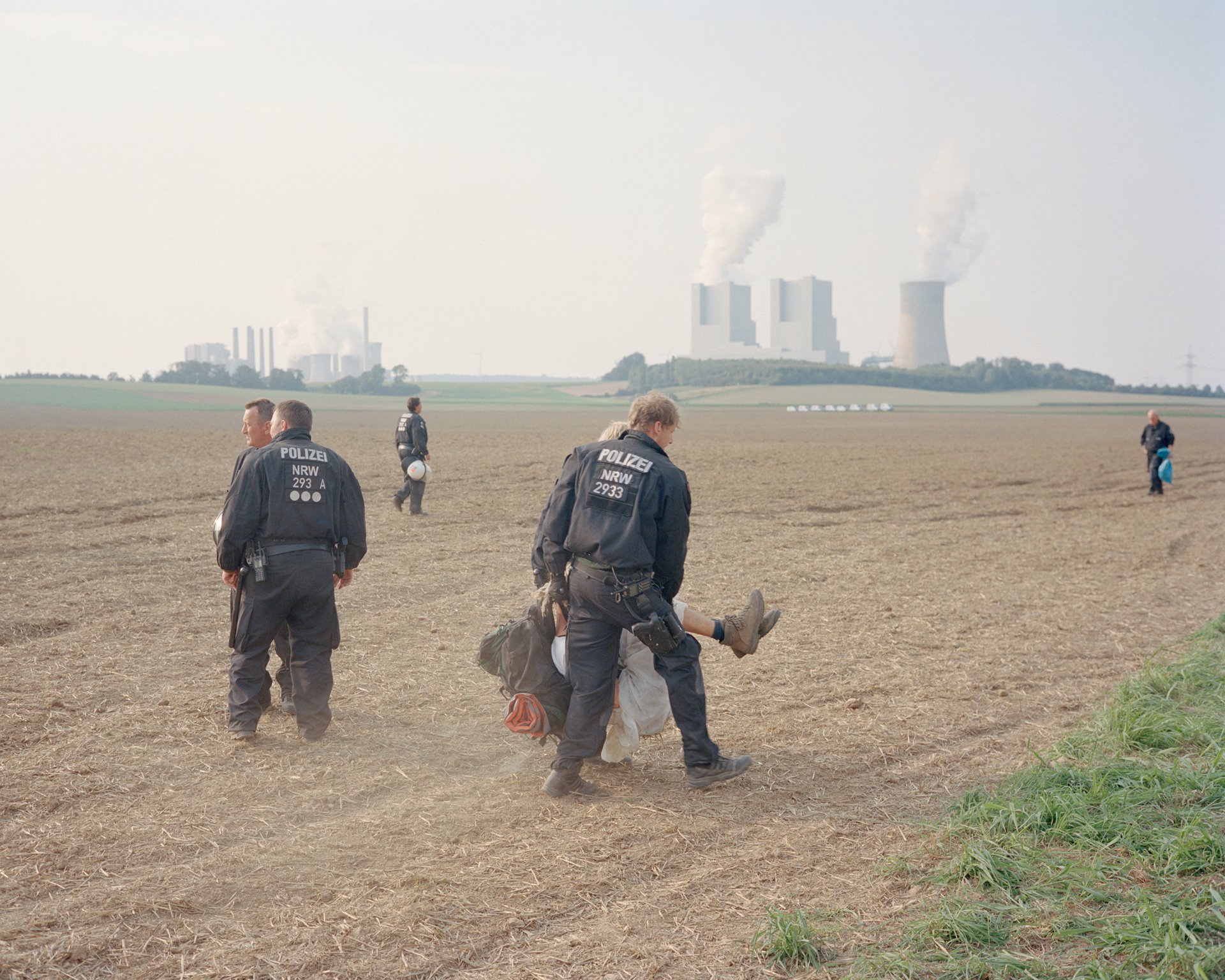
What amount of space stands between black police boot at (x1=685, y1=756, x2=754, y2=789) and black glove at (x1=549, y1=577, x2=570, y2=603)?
108 centimetres

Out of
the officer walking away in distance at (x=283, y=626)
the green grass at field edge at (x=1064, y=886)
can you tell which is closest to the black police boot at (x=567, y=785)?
the green grass at field edge at (x=1064, y=886)

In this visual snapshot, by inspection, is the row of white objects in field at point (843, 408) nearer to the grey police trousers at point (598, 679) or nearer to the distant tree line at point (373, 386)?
the distant tree line at point (373, 386)

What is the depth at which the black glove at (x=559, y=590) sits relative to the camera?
5.51 metres

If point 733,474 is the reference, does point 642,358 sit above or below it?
above

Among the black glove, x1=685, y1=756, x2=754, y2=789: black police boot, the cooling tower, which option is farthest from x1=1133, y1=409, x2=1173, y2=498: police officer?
the cooling tower

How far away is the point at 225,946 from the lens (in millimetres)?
3805

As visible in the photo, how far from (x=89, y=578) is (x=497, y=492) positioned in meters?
10.8

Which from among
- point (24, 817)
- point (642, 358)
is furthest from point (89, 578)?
point (642, 358)

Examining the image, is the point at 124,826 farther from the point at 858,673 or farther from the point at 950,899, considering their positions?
the point at 858,673

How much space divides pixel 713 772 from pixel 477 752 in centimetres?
145

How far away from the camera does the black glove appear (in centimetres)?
551

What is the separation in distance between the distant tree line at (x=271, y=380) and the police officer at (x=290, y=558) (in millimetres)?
130240

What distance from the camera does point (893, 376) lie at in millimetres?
145125

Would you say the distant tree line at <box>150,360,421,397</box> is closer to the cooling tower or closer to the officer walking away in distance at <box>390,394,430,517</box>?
the cooling tower
